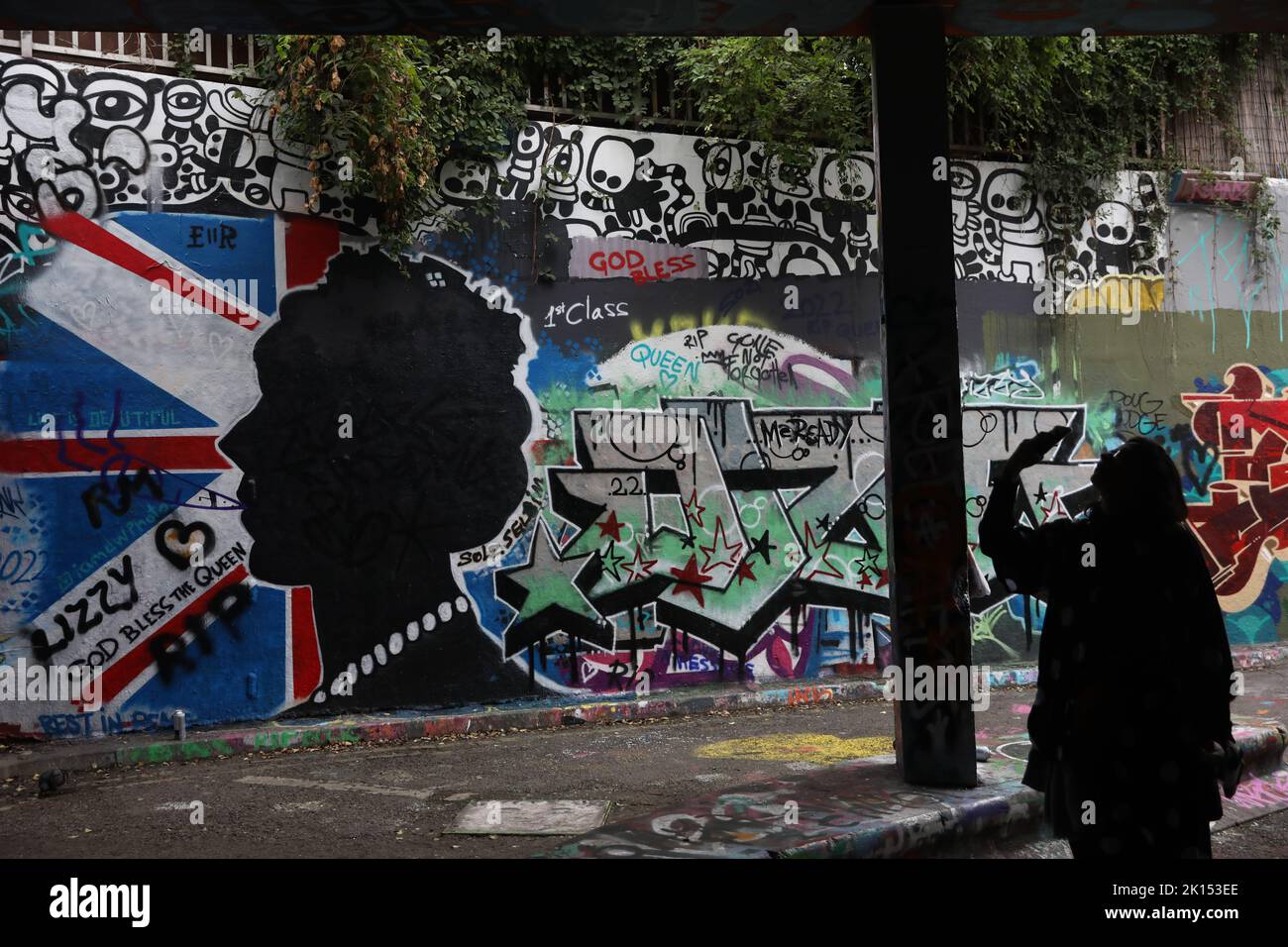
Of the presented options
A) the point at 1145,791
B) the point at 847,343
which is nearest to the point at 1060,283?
the point at 847,343

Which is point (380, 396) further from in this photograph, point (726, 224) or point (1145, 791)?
point (1145, 791)

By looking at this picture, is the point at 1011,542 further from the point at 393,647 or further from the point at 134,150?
the point at 134,150

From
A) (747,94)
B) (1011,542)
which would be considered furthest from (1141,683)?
(747,94)

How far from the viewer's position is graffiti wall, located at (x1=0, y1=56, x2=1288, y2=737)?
8.73m

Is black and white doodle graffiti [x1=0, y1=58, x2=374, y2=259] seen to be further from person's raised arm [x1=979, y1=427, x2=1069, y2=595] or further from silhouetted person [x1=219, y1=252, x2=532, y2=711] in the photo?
person's raised arm [x1=979, y1=427, x2=1069, y2=595]

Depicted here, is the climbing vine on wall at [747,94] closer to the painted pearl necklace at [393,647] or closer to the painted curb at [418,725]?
the painted pearl necklace at [393,647]

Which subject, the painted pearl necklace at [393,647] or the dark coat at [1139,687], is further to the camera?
the painted pearl necklace at [393,647]

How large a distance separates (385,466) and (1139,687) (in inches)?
279

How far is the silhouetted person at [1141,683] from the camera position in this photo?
360cm

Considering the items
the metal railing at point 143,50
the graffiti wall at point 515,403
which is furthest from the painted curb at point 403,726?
the metal railing at point 143,50

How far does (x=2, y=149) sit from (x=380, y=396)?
132 inches

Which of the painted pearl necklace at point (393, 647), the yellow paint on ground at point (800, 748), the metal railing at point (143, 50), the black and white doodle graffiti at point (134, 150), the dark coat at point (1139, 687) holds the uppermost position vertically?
the metal railing at point (143, 50)

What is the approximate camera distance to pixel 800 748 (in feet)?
28.3

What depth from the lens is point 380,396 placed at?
9.57 meters
